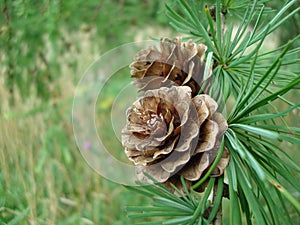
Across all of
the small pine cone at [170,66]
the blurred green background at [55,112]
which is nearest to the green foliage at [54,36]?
the blurred green background at [55,112]

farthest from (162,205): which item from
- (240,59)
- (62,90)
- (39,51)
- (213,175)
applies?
(62,90)

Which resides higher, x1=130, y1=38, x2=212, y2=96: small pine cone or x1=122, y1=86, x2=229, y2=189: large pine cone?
x1=130, y1=38, x2=212, y2=96: small pine cone

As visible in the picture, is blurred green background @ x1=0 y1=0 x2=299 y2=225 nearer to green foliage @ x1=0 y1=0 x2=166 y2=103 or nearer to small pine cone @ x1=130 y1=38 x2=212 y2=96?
green foliage @ x1=0 y1=0 x2=166 y2=103

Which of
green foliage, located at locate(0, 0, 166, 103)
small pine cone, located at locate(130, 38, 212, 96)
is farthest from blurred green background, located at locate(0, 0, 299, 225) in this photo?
small pine cone, located at locate(130, 38, 212, 96)

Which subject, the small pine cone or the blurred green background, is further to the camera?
the blurred green background

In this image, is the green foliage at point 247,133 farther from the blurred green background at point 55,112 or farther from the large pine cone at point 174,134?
Result: the blurred green background at point 55,112

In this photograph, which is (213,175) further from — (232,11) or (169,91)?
(232,11)
